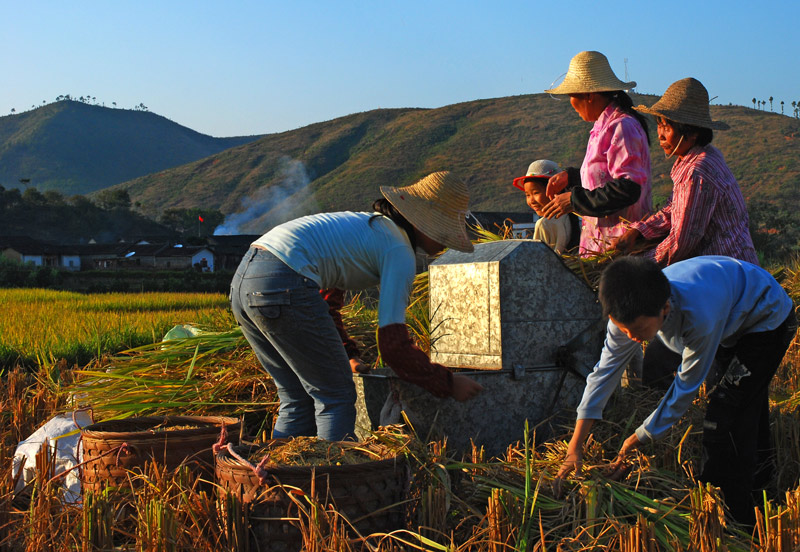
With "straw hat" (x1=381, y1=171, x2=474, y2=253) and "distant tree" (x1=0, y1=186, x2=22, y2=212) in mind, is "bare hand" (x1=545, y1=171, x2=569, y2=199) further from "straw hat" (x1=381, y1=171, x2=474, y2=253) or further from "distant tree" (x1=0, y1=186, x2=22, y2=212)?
"distant tree" (x1=0, y1=186, x2=22, y2=212)

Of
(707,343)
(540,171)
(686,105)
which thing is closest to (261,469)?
(707,343)

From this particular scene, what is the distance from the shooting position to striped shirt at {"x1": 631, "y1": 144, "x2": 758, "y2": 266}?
3.96 m

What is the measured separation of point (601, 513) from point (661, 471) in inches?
29.3

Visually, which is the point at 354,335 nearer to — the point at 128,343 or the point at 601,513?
the point at 601,513

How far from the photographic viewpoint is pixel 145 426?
3.96m

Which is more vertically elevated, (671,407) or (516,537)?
(671,407)

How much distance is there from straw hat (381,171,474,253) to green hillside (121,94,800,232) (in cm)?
5746

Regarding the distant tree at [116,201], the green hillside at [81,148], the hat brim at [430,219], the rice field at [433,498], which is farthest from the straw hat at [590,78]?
the green hillside at [81,148]

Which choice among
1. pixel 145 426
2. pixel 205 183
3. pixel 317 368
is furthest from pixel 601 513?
pixel 205 183

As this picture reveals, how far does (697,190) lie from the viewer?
396cm

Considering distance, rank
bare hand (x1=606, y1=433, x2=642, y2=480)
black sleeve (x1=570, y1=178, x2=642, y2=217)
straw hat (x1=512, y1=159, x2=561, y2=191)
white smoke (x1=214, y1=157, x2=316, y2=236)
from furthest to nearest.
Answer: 1. white smoke (x1=214, y1=157, x2=316, y2=236)
2. straw hat (x1=512, y1=159, x2=561, y2=191)
3. black sleeve (x1=570, y1=178, x2=642, y2=217)
4. bare hand (x1=606, y1=433, x2=642, y2=480)

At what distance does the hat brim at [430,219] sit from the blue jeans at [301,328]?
0.52 meters

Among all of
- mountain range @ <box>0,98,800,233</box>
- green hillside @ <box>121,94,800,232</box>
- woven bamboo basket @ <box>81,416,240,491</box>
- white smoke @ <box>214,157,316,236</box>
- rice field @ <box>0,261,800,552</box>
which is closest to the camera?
rice field @ <box>0,261,800,552</box>

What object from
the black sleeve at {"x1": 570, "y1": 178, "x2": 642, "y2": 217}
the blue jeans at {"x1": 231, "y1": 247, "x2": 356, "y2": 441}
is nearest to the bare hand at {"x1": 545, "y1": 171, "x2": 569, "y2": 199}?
the black sleeve at {"x1": 570, "y1": 178, "x2": 642, "y2": 217}
